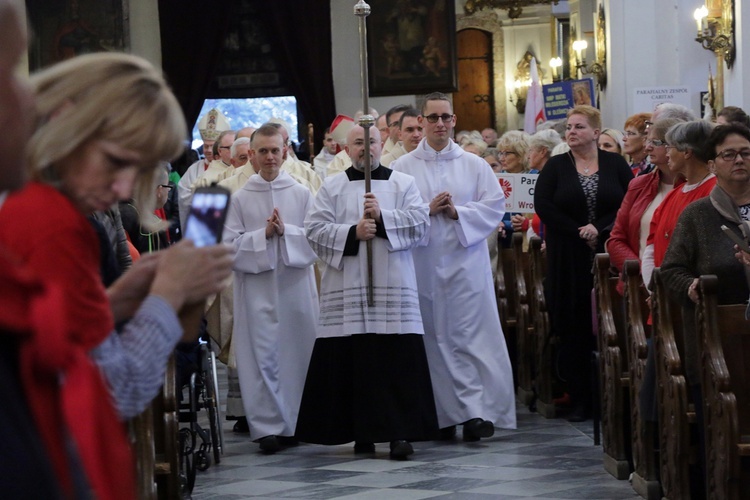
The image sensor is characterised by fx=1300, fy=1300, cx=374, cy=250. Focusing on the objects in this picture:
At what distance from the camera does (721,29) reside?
11828 mm

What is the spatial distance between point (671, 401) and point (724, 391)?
63 cm

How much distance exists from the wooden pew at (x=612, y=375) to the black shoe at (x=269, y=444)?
2.16m

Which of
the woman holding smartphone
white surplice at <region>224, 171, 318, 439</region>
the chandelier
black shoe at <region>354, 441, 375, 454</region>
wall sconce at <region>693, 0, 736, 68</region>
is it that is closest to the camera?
the woman holding smartphone

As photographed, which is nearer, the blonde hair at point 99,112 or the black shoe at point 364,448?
the blonde hair at point 99,112

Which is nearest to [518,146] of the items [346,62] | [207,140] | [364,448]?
[364,448]

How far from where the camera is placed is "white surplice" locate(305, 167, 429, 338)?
7.79m

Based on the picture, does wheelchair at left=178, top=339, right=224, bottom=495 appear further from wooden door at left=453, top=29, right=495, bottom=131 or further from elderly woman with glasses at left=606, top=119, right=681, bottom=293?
wooden door at left=453, top=29, right=495, bottom=131

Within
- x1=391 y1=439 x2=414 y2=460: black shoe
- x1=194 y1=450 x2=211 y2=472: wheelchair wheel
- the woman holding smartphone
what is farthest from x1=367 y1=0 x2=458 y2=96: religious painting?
the woman holding smartphone

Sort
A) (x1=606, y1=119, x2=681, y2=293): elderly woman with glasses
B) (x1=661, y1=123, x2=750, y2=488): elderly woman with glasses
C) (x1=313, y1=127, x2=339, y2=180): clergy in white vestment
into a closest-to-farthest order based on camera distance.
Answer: (x1=661, y1=123, x2=750, y2=488): elderly woman with glasses, (x1=606, y1=119, x2=681, y2=293): elderly woman with glasses, (x1=313, y1=127, x2=339, y2=180): clergy in white vestment

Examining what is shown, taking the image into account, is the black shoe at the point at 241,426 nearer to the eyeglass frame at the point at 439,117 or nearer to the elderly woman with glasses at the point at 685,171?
the eyeglass frame at the point at 439,117

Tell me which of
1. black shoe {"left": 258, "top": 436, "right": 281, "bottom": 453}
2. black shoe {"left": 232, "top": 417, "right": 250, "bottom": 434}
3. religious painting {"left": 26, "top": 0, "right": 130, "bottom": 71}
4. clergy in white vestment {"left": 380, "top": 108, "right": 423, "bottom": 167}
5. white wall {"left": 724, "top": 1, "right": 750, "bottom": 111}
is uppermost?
religious painting {"left": 26, "top": 0, "right": 130, "bottom": 71}

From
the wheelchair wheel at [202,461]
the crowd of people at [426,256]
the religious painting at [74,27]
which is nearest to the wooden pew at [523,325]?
the crowd of people at [426,256]

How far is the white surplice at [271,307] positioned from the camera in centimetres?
843

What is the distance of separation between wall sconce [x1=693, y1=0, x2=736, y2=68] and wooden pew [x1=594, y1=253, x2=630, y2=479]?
523 cm
